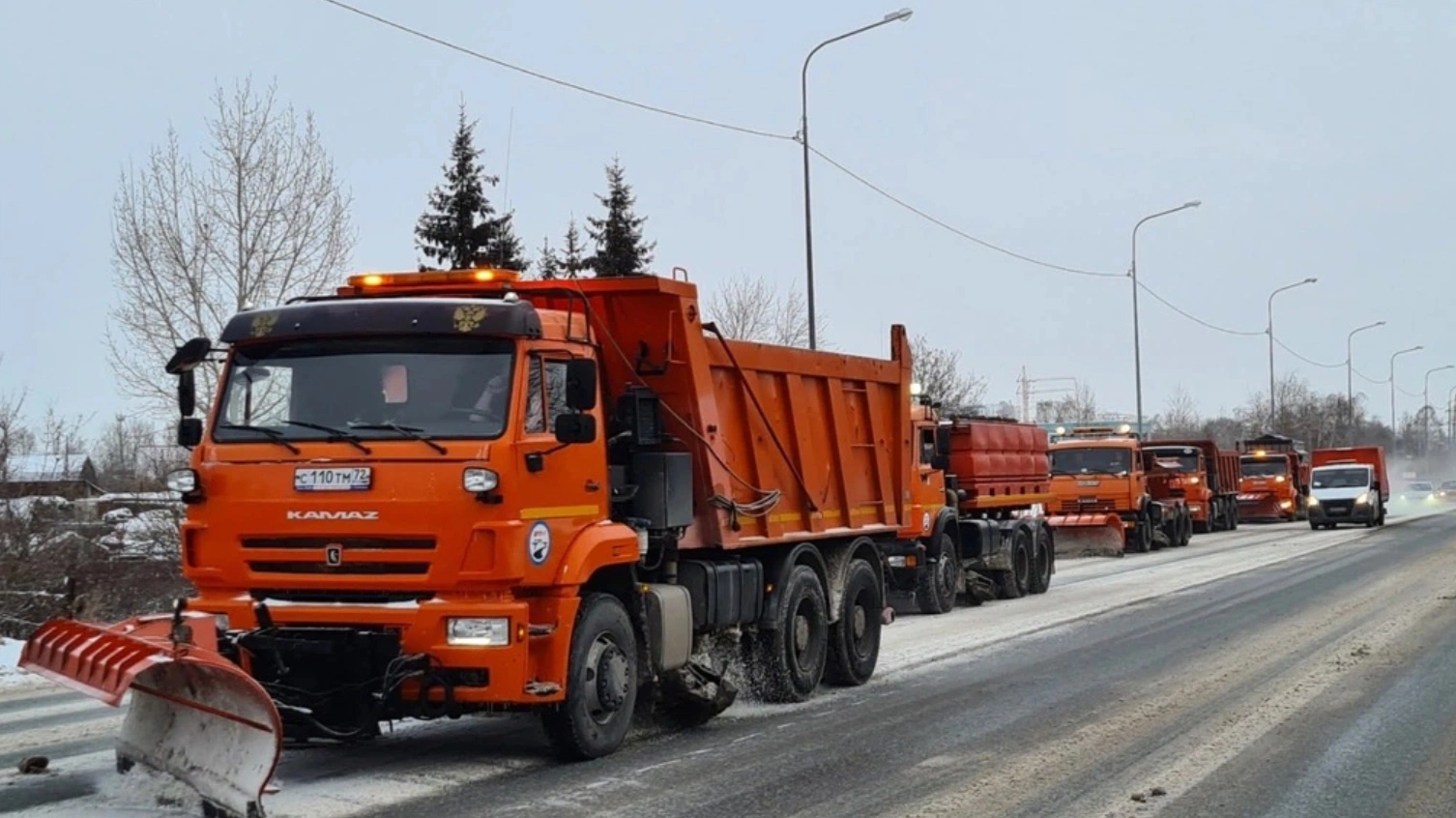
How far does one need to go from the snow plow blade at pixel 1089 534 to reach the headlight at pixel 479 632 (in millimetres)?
25895

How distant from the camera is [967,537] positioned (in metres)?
21.6

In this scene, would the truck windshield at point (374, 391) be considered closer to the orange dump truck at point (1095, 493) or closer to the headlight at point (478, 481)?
the headlight at point (478, 481)

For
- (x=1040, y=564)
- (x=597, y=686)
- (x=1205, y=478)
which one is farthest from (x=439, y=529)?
(x=1205, y=478)

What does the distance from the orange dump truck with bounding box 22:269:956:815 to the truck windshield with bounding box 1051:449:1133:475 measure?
2475cm

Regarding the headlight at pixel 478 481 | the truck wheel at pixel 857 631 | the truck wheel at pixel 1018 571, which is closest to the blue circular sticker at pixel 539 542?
the headlight at pixel 478 481

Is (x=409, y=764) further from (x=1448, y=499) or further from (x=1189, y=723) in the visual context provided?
(x=1448, y=499)

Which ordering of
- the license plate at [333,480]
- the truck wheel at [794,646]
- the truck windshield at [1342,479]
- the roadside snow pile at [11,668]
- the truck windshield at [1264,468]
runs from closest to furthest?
the license plate at [333,480] < the truck wheel at [794,646] < the roadside snow pile at [11,668] < the truck windshield at [1342,479] < the truck windshield at [1264,468]

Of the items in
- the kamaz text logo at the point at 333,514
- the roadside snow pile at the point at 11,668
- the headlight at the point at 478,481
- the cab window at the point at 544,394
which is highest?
the cab window at the point at 544,394

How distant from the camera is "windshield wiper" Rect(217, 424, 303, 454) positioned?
8.19 meters

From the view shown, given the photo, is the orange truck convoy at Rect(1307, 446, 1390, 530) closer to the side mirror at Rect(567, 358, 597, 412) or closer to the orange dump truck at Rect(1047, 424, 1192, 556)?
the orange dump truck at Rect(1047, 424, 1192, 556)

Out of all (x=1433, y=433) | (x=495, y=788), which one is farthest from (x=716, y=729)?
(x=1433, y=433)

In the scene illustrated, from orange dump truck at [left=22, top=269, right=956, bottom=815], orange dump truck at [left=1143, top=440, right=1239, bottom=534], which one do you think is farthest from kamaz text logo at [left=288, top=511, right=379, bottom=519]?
orange dump truck at [left=1143, top=440, right=1239, bottom=534]

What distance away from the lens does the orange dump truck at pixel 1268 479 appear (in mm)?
52219

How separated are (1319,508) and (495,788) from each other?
139 ft
